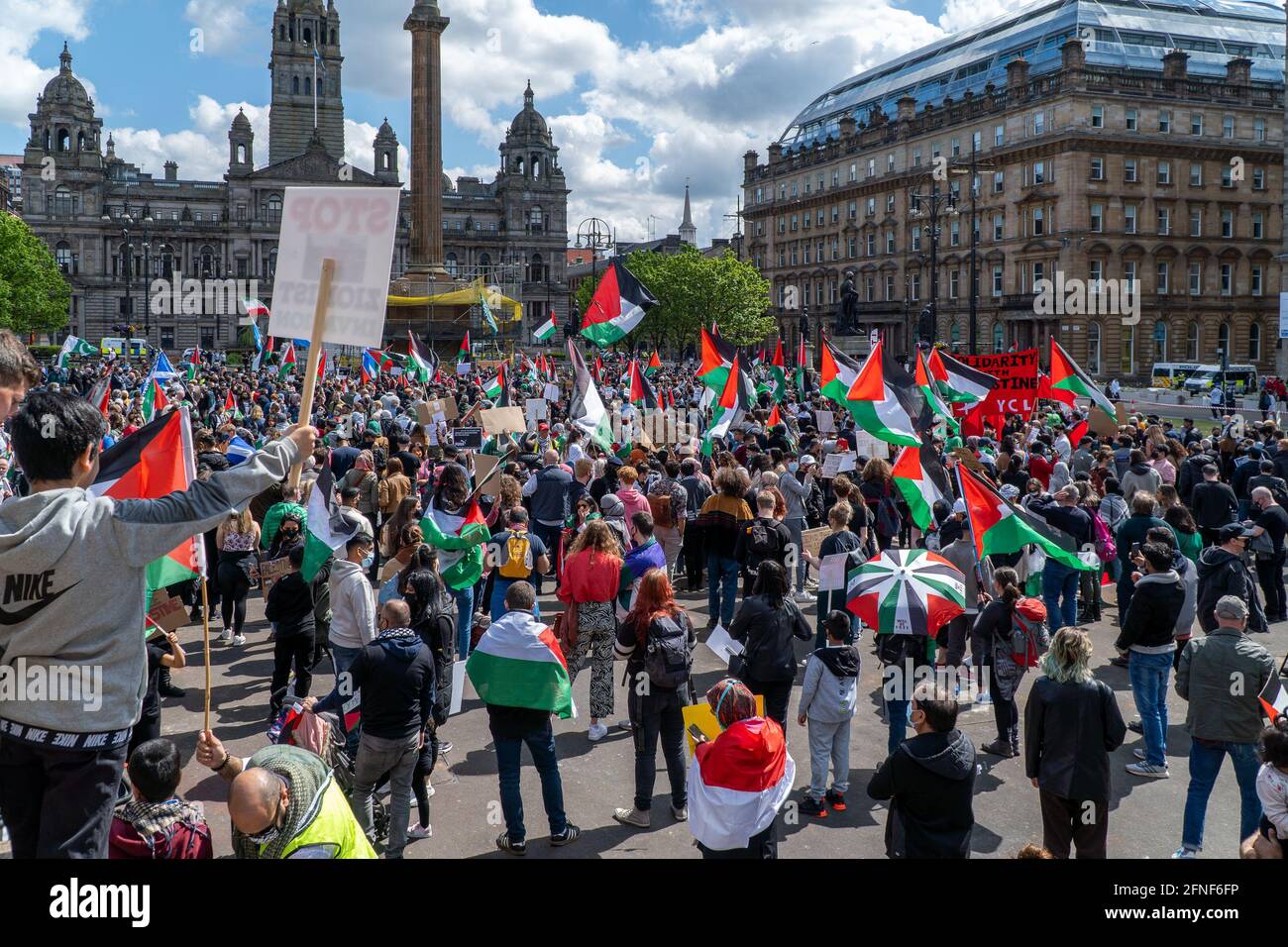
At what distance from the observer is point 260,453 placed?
366 centimetres

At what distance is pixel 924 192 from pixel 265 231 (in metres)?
71.8

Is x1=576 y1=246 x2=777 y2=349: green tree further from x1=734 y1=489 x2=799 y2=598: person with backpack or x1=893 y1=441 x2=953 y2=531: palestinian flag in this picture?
x1=734 y1=489 x2=799 y2=598: person with backpack

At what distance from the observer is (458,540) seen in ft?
31.2

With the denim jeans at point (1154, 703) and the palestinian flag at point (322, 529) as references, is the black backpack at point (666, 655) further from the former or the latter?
the denim jeans at point (1154, 703)

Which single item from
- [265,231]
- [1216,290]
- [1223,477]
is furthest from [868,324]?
[265,231]

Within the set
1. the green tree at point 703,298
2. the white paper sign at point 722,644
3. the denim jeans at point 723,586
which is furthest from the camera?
the green tree at point 703,298

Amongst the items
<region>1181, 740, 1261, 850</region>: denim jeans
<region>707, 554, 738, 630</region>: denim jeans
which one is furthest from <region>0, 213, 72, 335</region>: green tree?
<region>1181, 740, 1261, 850</region>: denim jeans

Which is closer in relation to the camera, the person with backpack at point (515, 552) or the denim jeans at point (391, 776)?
the denim jeans at point (391, 776)

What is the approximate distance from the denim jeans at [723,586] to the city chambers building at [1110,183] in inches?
2054

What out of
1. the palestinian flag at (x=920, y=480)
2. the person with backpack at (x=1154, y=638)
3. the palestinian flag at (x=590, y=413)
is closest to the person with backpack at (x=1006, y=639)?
the person with backpack at (x=1154, y=638)

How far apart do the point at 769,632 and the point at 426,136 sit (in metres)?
→ 61.0

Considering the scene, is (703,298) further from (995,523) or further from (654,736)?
(654,736)

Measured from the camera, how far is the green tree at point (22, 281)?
6750cm
